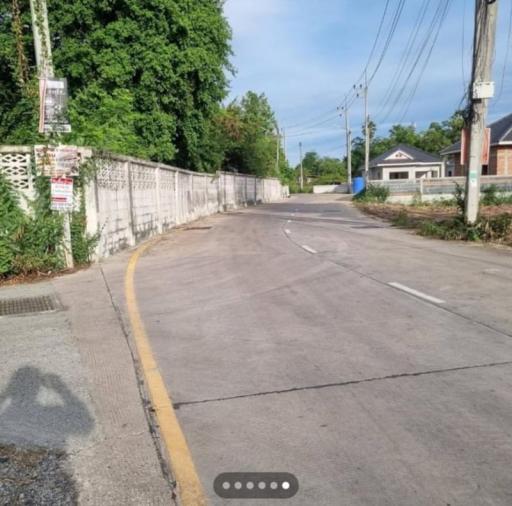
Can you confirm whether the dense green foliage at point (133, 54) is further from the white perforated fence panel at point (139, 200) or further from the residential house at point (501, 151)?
→ the residential house at point (501, 151)

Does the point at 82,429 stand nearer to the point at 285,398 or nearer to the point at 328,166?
the point at 285,398

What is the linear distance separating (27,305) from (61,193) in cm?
279

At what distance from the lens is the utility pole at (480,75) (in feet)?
Answer: 47.5

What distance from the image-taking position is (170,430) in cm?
381

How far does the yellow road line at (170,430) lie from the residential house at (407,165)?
63.7 metres

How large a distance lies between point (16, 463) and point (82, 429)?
52 cm

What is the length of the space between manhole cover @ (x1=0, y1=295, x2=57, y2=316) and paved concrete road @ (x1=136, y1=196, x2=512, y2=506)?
51.0 inches

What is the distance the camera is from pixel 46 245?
1002 cm

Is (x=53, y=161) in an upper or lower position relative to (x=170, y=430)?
upper

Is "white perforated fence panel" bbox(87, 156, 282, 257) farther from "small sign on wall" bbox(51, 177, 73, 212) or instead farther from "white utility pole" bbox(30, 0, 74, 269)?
"small sign on wall" bbox(51, 177, 73, 212)

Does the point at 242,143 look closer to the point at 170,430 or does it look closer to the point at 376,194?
the point at 376,194

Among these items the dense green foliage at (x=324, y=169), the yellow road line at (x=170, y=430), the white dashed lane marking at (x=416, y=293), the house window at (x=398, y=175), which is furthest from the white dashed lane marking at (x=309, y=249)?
the dense green foliage at (x=324, y=169)

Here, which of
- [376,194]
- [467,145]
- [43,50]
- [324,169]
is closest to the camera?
[43,50]

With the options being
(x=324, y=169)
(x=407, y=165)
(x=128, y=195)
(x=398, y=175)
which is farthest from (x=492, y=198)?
(x=324, y=169)
